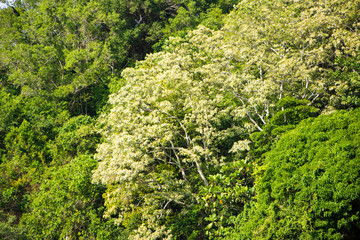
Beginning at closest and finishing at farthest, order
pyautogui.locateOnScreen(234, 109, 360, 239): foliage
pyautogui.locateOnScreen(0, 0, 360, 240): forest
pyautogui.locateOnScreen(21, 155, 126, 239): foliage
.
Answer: pyautogui.locateOnScreen(234, 109, 360, 239): foliage
pyautogui.locateOnScreen(0, 0, 360, 240): forest
pyautogui.locateOnScreen(21, 155, 126, 239): foliage

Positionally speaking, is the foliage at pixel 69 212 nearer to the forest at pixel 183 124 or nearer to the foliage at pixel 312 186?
the forest at pixel 183 124

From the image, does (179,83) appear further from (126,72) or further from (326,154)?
(326,154)

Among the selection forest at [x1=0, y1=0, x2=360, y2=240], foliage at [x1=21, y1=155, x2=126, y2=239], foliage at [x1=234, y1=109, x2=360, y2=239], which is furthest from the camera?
foliage at [x1=21, y1=155, x2=126, y2=239]

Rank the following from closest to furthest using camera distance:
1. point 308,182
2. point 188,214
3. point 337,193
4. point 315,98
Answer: point 337,193
point 308,182
point 188,214
point 315,98

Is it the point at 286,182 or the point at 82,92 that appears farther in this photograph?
the point at 82,92

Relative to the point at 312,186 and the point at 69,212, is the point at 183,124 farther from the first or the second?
the point at 312,186

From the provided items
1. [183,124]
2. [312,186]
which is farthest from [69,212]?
[312,186]

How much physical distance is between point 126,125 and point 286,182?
7.99 metres

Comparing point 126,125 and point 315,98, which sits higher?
point 126,125

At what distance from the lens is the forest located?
8.16 meters

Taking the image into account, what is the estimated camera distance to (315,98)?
45.4ft

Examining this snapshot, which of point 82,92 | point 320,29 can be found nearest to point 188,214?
point 320,29

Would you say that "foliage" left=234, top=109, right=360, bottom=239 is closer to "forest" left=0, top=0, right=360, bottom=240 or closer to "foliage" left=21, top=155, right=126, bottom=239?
"forest" left=0, top=0, right=360, bottom=240

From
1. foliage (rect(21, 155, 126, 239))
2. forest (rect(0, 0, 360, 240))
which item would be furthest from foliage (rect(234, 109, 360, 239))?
foliage (rect(21, 155, 126, 239))
